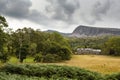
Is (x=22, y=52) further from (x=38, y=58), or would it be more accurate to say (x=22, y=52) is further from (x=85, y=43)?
(x=85, y=43)

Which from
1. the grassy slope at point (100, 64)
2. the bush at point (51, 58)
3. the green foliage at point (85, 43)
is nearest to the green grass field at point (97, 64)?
the grassy slope at point (100, 64)

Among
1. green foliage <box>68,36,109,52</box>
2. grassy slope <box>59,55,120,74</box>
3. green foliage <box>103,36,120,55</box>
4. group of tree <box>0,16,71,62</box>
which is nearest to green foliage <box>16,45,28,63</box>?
group of tree <box>0,16,71,62</box>

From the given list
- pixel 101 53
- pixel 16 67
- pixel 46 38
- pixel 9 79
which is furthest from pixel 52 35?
pixel 9 79

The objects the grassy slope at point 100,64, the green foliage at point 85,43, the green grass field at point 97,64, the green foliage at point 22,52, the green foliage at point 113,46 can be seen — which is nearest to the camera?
the green grass field at point 97,64

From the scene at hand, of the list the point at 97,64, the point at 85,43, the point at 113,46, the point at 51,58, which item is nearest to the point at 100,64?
the point at 97,64


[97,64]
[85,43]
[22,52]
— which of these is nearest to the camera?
[22,52]

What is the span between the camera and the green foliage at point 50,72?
31625mm

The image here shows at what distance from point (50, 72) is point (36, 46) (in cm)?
3585

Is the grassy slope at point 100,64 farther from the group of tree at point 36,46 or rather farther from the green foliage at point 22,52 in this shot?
the green foliage at point 22,52

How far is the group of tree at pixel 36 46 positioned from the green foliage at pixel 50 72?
22.7 meters

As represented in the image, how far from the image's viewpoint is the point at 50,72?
107ft

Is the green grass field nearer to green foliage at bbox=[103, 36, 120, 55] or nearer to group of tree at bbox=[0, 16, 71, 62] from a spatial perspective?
group of tree at bbox=[0, 16, 71, 62]

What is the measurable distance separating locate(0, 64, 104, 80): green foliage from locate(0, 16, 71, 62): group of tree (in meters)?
22.7

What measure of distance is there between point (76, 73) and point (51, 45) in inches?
1500
